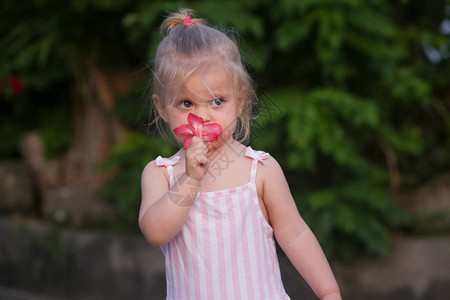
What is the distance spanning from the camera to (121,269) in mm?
4086

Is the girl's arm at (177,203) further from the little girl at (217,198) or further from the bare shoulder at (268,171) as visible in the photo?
the bare shoulder at (268,171)

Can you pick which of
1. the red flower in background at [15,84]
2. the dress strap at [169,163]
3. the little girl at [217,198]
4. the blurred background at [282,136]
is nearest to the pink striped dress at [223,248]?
the little girl at [217,198]

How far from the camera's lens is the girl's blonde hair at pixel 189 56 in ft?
5.17

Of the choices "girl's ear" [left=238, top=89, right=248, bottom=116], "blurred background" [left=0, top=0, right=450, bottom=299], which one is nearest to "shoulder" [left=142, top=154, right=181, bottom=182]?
"girl's ear" [left=238, top=89, right=248, bottom=116]

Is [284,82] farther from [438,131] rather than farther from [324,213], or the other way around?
[438,131]

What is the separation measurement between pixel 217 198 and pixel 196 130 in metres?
0.20

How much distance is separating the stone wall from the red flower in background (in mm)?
1086

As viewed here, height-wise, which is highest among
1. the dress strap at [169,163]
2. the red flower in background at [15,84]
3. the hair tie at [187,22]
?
the red flower in background at [15,84]

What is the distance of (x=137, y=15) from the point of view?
3.70 meters

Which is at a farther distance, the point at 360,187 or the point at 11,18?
the point at 11,18

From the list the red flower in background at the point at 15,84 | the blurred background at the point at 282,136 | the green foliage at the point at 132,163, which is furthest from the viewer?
the red flower in background at the point at 15,84

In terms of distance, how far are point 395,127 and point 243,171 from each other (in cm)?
279

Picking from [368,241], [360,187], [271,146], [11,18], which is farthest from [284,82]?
[11,18]

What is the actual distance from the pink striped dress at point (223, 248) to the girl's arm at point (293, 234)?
4cm
